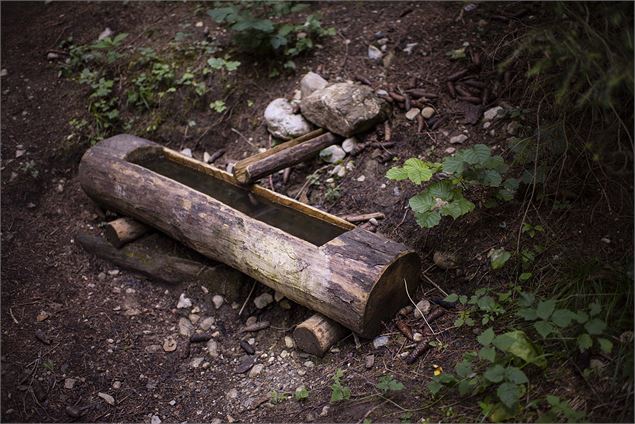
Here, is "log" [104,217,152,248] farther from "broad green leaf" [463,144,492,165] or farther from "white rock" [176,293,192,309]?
"broad green leaf" [463,144,492,165]

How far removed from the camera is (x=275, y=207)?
4.12 meters

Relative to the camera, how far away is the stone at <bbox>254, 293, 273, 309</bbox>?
4.03m

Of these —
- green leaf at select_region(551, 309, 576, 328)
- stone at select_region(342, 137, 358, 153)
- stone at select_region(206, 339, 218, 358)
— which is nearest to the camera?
green leaf at select_region(551, 309, 576, 328)

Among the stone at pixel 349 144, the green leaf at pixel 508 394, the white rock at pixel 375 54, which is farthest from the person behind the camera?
the white rock at pixel 375 54

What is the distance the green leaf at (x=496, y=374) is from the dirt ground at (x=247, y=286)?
238mm

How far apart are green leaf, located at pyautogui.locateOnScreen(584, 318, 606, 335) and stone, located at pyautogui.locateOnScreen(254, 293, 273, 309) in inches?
81.4

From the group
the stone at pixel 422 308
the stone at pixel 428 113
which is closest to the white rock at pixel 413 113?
the stone at pixel 428 113

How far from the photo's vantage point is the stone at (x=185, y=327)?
401cm

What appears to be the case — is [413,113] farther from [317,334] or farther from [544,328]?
[544,328]

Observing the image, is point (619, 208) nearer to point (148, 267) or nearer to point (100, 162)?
point (148, 267)

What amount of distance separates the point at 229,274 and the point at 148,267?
679 millimetres

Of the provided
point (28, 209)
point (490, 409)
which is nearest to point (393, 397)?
point (490, 409)

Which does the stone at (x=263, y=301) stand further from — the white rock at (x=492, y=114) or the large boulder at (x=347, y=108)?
the white rock at (x=492, y=114)

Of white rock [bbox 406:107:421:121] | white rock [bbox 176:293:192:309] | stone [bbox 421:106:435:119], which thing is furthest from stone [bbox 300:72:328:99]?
white rock [bbox 176:293:192:309]
